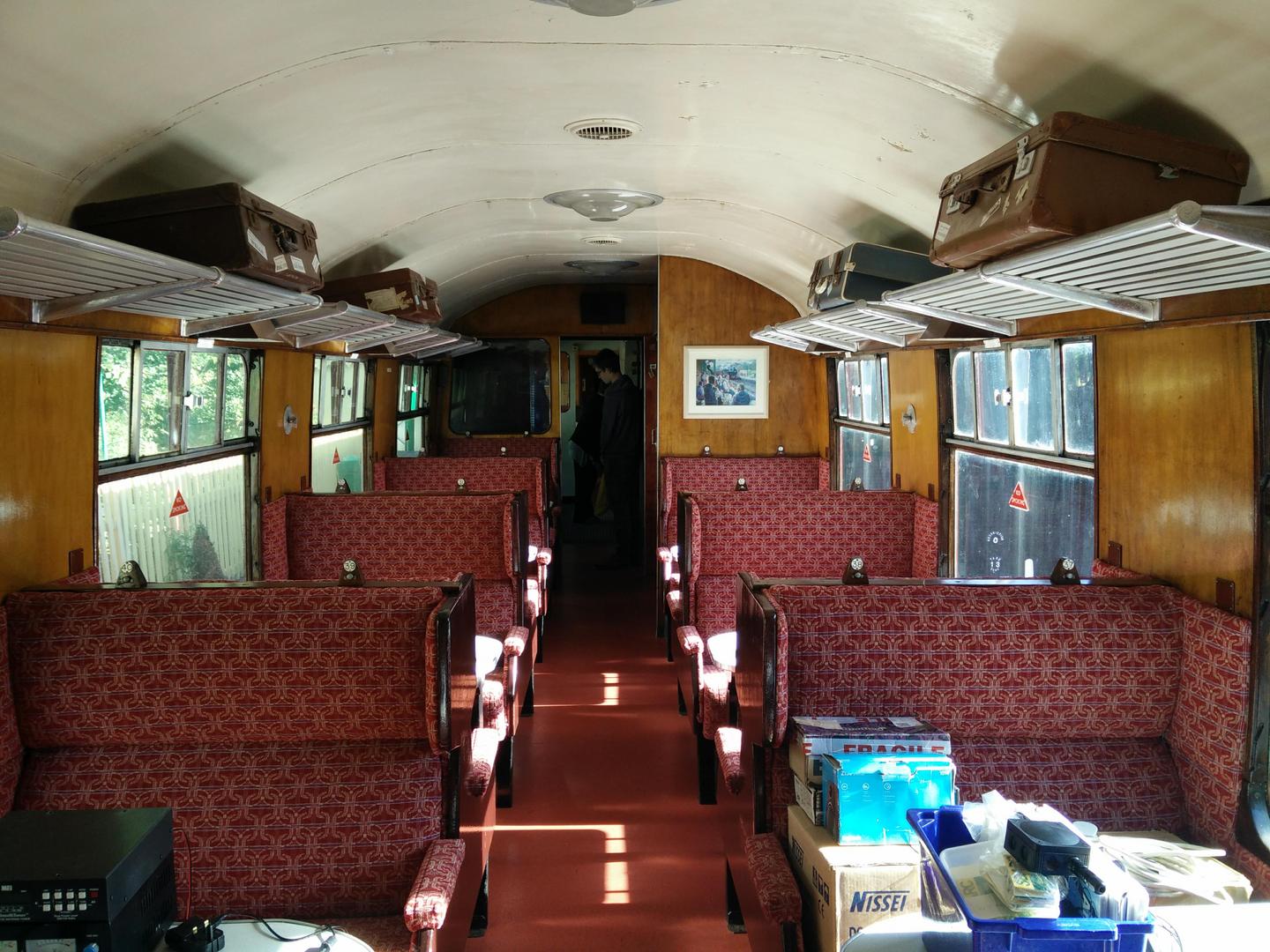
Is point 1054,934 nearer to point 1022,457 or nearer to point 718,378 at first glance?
point 1022,457

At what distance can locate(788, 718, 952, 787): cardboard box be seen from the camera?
95.8 inches

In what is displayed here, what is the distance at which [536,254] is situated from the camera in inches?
307

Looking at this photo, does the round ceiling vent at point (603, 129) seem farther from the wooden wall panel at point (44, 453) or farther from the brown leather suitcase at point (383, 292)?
the wooden wall panel at point (44, 453)

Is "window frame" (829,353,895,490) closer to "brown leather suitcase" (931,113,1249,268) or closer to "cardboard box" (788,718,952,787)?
"cardboard box" (788,718,952,787)

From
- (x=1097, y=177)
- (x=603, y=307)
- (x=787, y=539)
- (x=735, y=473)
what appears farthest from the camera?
(x=603, y=307)

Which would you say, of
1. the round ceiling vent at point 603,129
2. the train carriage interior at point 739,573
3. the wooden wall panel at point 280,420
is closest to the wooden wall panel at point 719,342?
the wooden wall panel at point 280,420

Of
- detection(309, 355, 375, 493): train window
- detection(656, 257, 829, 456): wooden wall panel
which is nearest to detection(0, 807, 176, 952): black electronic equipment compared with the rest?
detection(309, 355, 375, 493): train window

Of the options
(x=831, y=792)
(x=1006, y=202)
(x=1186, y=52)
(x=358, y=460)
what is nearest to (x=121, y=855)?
(x=831, y=792)

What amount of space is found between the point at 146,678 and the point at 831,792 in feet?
6.12

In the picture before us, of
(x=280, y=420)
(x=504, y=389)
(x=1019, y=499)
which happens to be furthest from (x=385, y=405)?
(x=1019, y=499)

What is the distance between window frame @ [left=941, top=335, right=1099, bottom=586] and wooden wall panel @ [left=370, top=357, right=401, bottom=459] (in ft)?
14.9

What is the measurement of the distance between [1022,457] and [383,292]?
3150 millimetres

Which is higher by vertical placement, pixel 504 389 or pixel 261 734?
pixel 504 389

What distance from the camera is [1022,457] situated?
168 inches
